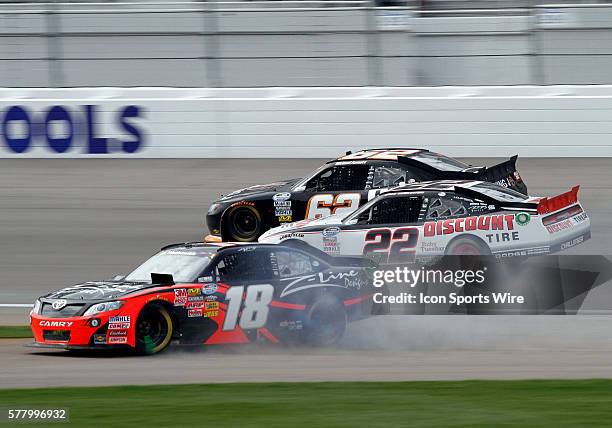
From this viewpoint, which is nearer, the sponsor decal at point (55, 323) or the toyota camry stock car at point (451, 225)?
the sponsor decal at point (55, 323)

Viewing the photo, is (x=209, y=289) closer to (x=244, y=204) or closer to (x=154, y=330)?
(x=154, y=330)

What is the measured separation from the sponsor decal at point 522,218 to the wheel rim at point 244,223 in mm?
4224

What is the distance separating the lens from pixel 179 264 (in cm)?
1175

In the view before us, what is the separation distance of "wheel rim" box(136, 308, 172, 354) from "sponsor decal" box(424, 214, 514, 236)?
3.86 meters

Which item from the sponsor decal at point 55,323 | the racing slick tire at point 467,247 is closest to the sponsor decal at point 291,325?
the sponsor decal at point 55,323

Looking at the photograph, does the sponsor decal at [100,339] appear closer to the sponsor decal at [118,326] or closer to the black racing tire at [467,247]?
the sponsor decal at [118,326]

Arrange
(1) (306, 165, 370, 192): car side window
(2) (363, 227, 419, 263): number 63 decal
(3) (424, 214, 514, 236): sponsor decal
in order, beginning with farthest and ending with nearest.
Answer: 1. (1) (306, 165, 370, 192): car side window
2. (2) (363, 227, 419, 263): number 63 decal
3. (3) (424, 214, 514, 236): sponsor decal

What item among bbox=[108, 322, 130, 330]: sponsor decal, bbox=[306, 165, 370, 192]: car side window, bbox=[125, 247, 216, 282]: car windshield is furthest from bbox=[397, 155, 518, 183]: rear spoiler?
bbox=[108, 322, 130, 330]: sponsor decal

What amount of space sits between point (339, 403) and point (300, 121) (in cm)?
1443

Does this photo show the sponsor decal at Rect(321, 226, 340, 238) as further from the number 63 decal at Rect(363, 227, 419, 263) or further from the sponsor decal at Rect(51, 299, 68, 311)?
the sponsor decal at Rect(51, 299, 68, 311)

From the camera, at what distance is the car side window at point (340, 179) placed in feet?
51.9

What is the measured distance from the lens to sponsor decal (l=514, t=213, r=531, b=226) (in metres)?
13.4

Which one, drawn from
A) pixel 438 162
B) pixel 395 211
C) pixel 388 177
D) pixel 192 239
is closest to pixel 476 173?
pixel 438 162

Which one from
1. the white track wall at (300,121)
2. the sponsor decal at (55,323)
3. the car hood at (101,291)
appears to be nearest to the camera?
the sponsor decal at (55,323)
